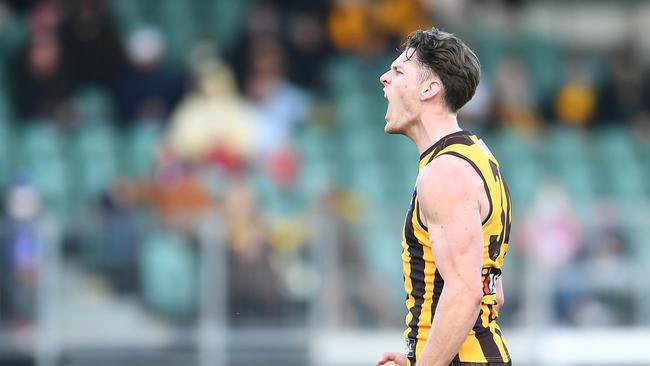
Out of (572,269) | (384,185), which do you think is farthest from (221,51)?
(572,269)

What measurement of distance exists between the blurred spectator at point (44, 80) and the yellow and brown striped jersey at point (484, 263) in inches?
378

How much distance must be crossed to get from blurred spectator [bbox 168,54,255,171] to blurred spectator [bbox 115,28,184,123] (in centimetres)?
33

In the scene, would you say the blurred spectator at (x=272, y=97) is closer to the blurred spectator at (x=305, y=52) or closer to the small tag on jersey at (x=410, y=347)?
the blurred spectator at (x=305, y=52)

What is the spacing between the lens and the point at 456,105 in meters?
4.46

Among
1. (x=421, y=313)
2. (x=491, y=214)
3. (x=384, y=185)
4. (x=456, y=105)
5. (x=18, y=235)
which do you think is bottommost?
(x=421, y=313)

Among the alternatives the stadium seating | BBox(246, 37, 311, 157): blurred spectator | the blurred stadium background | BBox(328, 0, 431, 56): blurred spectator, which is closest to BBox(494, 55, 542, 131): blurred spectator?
the blurred stadium background

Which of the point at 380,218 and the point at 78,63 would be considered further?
the point at 78,63

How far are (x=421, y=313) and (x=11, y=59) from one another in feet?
34.3

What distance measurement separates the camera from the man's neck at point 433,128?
4445mm

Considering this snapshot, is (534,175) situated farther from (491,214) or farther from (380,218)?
(491,214)

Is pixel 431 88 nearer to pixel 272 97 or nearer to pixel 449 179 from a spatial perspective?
pixel 449 179

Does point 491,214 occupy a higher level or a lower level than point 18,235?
lower

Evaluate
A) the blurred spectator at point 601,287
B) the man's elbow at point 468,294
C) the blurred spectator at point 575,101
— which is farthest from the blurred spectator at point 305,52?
the man's elbow at point 468,294

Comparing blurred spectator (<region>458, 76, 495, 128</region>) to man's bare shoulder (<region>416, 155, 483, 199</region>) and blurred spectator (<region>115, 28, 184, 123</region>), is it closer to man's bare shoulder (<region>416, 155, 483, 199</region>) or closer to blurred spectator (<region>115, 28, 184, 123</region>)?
blurred spectator (<region>115, 28, 184, 123</region>)
